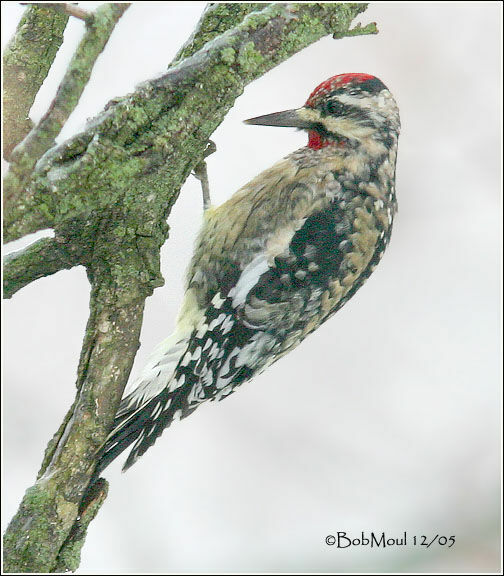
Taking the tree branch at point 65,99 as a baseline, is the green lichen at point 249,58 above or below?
above

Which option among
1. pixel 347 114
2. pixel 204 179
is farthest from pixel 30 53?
pixel 347 114

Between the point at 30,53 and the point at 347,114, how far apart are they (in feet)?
2.12

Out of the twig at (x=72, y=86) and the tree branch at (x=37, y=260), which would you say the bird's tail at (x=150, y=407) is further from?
the twig at (x=72, y=86)

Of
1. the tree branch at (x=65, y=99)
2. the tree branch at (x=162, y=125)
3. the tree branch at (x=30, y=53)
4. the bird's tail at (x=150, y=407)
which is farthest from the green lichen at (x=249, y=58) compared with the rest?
the bird's tail at (x=150, y=407)

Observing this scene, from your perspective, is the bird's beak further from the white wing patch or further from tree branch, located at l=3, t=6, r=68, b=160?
tree branch, located at l=3, t=6, r=68, b=160

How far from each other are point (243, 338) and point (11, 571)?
0.57 metres

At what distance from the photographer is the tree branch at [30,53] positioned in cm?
129

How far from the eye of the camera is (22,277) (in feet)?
3.86

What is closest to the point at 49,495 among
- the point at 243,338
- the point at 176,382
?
the point at 176,382

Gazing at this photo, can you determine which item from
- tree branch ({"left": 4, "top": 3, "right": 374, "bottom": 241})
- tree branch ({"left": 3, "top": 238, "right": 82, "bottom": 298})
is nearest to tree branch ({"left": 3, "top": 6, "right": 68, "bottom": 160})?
tree branch ({"left": 3, "top": 238, "right": 82, "bottom": 298})

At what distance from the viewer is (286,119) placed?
144 centimetres

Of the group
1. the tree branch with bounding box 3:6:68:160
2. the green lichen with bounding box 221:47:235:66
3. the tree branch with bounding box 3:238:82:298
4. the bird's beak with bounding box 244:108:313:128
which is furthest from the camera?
the bird's beak with bounding box 244:108:313:128

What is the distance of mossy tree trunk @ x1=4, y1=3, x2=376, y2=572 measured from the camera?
0.95 meters

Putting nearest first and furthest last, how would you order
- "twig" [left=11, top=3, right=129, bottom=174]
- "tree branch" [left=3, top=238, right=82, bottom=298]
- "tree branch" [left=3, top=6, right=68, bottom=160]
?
"twig" [left=11, top=3, right=129, bottom=174]
"tree branch" [left=3, top=238, right=82, bottom=298]
"tree branch" [left=3, top=6, right=68, bottom=160]
